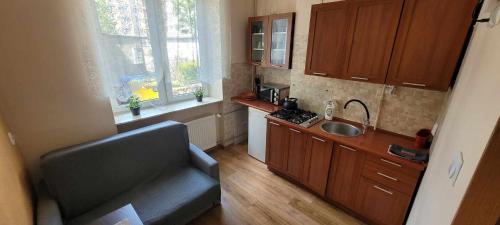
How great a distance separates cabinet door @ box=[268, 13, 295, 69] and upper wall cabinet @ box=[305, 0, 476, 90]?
44cm

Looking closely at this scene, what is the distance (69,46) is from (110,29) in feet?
1.42

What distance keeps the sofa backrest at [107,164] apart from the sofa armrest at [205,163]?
0.41 feet

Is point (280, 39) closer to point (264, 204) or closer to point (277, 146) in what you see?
point (277, 146)

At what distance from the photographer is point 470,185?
652mm

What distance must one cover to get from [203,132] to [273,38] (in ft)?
5.53

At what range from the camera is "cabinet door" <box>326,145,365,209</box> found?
75.6 inches

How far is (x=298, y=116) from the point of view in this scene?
2506mm

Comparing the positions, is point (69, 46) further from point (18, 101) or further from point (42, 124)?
point (42, 124)

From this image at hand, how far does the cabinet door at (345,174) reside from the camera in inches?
75.6

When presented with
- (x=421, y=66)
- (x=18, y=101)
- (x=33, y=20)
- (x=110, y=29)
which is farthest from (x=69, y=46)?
(x=421, y=66)

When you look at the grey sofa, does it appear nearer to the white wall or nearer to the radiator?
the radiator

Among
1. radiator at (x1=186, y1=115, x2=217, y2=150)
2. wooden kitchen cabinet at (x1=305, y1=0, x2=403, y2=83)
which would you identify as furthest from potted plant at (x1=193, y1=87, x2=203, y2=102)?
wooden kitchen cabinet at (x1=305, y1=0, x2=403, y2=83)

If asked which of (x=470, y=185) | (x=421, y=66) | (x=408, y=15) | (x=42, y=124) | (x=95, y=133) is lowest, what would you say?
(x=95, y=133)

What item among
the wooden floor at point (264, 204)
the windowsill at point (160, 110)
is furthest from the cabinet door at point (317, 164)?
the windowsill at point (160, 110)
